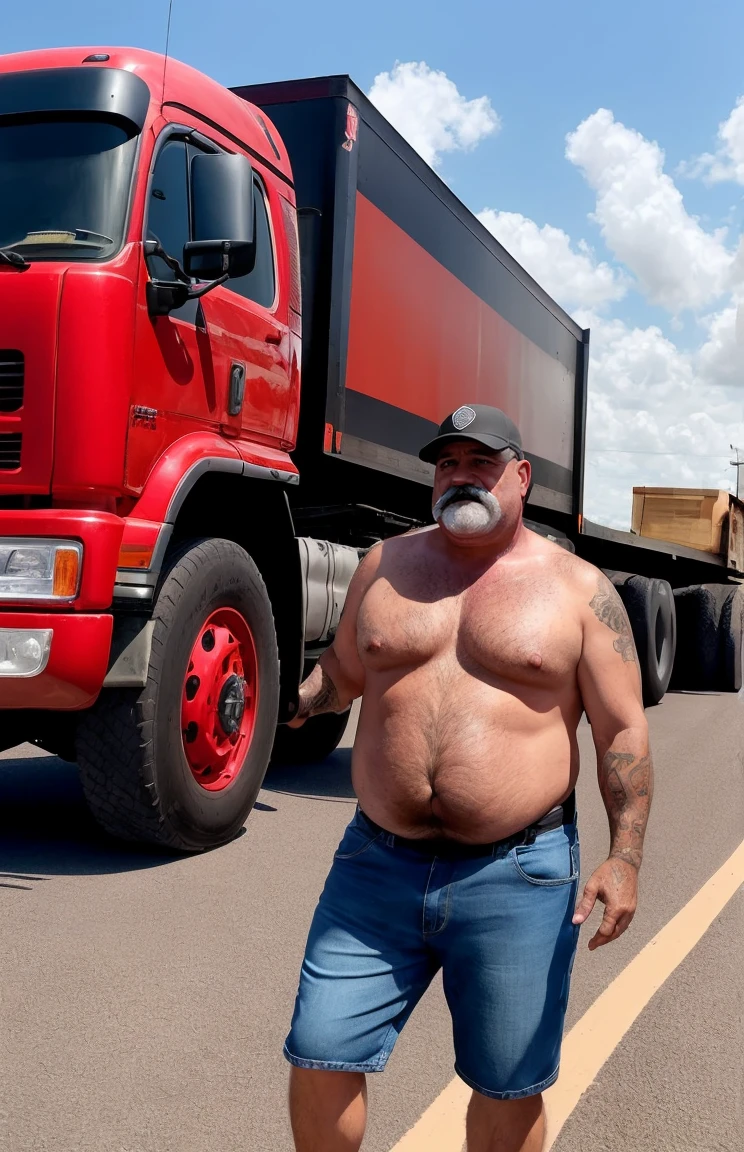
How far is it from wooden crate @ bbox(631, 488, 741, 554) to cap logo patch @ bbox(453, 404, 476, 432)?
14839 mm

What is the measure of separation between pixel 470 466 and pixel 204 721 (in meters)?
3.08

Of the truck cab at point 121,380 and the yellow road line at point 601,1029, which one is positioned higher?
the truck cab at point 121,380

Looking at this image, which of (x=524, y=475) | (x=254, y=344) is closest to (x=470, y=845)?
(x=524, y=475)

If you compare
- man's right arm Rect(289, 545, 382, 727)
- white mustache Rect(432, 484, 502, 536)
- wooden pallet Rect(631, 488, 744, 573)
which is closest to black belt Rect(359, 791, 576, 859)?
man's right arm Rect(289, 545, 382, 727)

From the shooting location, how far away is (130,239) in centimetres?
488

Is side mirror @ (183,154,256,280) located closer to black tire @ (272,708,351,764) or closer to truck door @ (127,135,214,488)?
truck door @ (127,135,214,488)

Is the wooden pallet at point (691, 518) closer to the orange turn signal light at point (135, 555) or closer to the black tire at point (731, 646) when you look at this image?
the black tire at point (731, 646)

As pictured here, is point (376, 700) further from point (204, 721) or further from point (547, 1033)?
point (204, 721)

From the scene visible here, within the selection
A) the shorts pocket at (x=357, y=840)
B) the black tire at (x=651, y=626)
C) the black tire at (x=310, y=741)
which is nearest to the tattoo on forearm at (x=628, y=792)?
the shorts pocket at (x=357, y=840)

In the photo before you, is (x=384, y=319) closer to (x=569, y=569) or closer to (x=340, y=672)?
(x=340, y=672)

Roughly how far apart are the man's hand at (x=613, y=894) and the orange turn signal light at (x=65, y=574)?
2641mm

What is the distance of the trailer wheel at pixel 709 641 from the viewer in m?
14.7

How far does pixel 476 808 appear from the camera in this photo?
240 centimetres

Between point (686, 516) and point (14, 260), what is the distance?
549 inches
